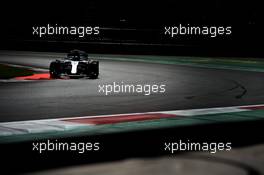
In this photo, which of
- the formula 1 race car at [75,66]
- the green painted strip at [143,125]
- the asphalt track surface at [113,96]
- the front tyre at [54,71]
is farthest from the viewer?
the front tyre at [54,71]

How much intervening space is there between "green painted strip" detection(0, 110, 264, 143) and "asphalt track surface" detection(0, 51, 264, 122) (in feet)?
4.38

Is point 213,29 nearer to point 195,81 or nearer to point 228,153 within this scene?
point 195,81

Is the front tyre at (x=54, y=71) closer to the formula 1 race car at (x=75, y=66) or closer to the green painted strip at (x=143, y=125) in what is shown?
the formula 1 race car at (x=75, y=66)

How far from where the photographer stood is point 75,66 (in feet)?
57.9

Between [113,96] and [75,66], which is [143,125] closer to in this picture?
[113,96]

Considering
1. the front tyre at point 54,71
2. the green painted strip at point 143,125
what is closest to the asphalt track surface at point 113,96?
the front tyre at point 54,71

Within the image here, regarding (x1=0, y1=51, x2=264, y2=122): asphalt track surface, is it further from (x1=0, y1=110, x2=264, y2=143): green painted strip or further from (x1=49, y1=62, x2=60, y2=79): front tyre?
(x1=0, y1=110, x2=264, y2=143): green painted strip

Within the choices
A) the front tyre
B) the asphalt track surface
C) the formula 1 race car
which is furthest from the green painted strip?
the front tyre

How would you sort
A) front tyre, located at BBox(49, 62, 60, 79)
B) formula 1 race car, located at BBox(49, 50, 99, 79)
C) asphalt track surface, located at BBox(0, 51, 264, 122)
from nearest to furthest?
asphalt track surface, located at BBox(0, 51, 264, 122) → formula 1 race car, located at BBox(49, 50, 99, 79) → front tyre, located at BBox(49, 62, 60, 79)

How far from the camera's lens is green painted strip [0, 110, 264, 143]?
26.1ft

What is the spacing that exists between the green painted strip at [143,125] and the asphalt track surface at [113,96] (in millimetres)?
1336

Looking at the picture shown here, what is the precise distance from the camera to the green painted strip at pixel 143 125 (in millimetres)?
7949

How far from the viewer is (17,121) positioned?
9.37m

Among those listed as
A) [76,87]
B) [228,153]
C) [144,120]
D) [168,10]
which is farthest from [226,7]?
[228,153]
